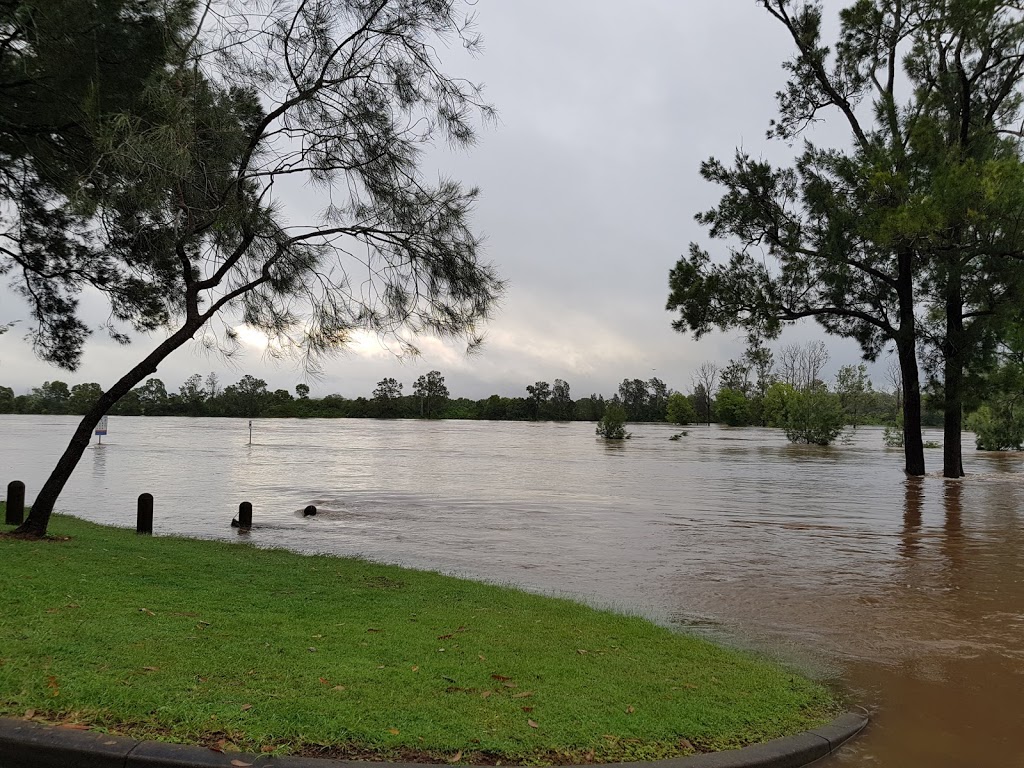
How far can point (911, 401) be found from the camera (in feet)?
78.2

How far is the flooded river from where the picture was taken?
18.0 ft

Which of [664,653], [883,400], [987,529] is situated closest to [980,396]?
[987,529]

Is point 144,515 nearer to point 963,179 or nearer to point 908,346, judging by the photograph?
point 963,179

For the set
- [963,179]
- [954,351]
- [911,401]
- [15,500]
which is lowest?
[15,500]

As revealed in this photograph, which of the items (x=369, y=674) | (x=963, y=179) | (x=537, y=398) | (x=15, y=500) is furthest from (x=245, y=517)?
(x=537, y=398)

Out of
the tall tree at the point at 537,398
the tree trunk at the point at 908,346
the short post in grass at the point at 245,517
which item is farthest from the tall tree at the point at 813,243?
the tall tree at the point at 537,398

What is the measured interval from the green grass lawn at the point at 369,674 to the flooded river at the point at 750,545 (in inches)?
36.8

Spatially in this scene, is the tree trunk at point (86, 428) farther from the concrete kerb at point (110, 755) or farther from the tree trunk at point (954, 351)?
the tree trunk at point (954, 351)

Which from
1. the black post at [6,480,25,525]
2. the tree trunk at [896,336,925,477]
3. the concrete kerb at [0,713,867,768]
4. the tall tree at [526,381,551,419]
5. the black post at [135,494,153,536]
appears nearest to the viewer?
the concrete kerb at [0,713,867,768]

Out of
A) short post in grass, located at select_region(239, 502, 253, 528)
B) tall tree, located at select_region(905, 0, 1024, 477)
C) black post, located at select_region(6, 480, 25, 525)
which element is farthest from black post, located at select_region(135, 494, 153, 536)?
tall tree, located at select_region(905, 0, 1024, 477)

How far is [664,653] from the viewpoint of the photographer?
216 inches

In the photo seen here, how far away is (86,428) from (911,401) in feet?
78.1

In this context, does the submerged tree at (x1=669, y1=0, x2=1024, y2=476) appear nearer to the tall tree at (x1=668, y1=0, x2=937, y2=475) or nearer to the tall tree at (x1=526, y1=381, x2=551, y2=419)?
the tall tree at (x1=668, y1=0, x2=937, y2=475)

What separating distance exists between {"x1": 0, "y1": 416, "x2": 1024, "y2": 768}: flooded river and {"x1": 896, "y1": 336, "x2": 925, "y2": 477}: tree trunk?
1.53 m
